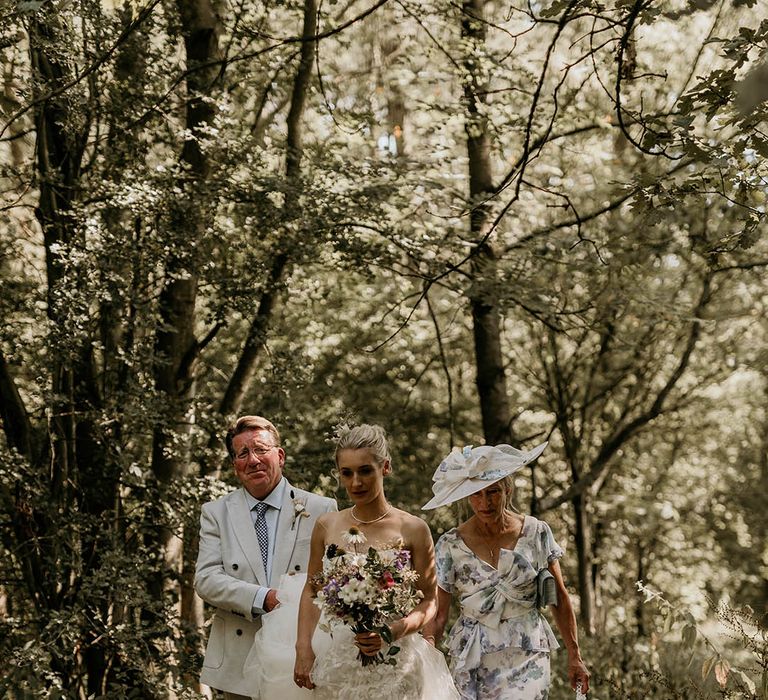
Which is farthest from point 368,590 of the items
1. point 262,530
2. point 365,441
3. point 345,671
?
point 262,530

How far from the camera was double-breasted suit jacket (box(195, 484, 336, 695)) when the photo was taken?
16.0 ft

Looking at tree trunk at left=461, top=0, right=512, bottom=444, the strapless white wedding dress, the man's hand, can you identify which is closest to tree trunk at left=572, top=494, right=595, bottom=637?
tree trunk at left=461, top=0, right=512, bottom=444

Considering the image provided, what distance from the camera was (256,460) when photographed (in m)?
5.04

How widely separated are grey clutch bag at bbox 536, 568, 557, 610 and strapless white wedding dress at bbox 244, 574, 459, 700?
74 cm

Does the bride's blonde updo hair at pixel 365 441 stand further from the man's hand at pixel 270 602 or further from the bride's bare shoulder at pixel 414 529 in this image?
the man's hand at pixel 270 602

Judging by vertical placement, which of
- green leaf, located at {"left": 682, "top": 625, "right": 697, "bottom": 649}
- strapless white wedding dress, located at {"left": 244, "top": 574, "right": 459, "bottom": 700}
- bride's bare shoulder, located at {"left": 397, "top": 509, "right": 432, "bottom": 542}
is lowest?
strapless white wedding dress, located at {"left": 244, "top": 574, "right": 459, "bottom": 700}

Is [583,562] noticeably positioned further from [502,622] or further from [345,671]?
[345,671]

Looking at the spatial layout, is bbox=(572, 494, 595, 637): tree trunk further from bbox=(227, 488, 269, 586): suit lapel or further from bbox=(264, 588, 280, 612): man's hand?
bbox=(264, 588, 280, 612): man's hand

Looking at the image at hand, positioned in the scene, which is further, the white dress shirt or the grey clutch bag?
the white dress shirt

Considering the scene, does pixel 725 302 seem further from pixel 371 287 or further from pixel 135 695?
pixel 135 695

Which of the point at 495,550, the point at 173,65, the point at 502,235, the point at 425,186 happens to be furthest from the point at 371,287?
the point at 495,550

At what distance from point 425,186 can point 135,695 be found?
4743 millimetres

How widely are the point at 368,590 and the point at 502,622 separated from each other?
4.13 feet

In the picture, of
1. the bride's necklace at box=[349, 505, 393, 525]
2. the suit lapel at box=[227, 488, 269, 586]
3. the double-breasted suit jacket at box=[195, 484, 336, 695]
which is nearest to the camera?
the bride's necklace at box=[349, 505, 393, 525]
